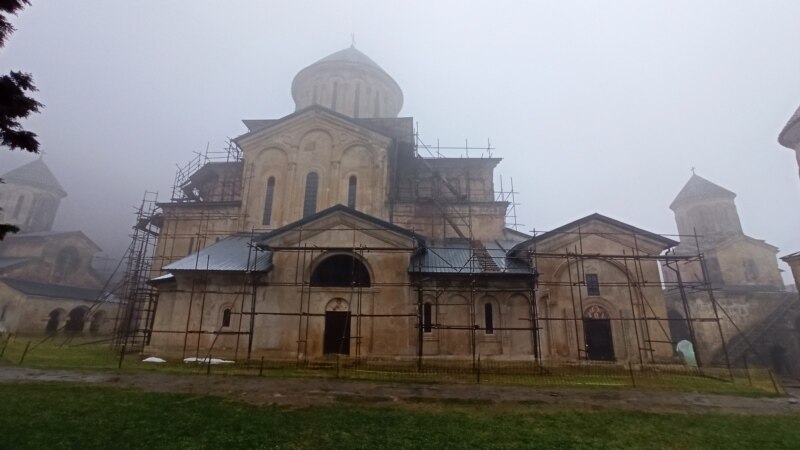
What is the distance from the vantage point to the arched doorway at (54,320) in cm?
3347

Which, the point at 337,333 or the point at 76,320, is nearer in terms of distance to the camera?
the point at 337,333

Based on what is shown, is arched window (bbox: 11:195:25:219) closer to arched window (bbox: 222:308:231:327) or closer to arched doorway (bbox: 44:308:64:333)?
arched doorway (bbox: 44:308:64:333)

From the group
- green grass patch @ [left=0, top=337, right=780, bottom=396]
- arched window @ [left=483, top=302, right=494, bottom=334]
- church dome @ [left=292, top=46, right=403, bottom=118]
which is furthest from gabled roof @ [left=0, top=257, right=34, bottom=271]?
arched window @ [left=483, top=302, right=494, bottom=334]

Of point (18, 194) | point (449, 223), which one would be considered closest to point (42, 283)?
point (18, 194)

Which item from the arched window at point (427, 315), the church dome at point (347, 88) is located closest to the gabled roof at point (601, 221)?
the arched window at point (427, 315)

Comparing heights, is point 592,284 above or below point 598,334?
above

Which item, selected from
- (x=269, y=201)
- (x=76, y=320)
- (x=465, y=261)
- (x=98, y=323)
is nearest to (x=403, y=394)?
(x=465, y=261)

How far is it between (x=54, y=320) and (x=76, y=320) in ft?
5.80

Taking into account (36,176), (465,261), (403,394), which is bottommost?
(403,394)

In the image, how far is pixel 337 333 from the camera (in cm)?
1856

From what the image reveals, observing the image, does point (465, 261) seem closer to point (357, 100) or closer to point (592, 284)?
point (592, 284)

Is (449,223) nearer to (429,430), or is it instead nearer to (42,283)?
(429,430)

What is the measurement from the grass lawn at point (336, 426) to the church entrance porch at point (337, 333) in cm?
787

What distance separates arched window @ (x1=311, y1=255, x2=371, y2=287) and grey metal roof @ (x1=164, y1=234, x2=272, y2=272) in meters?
2.40
